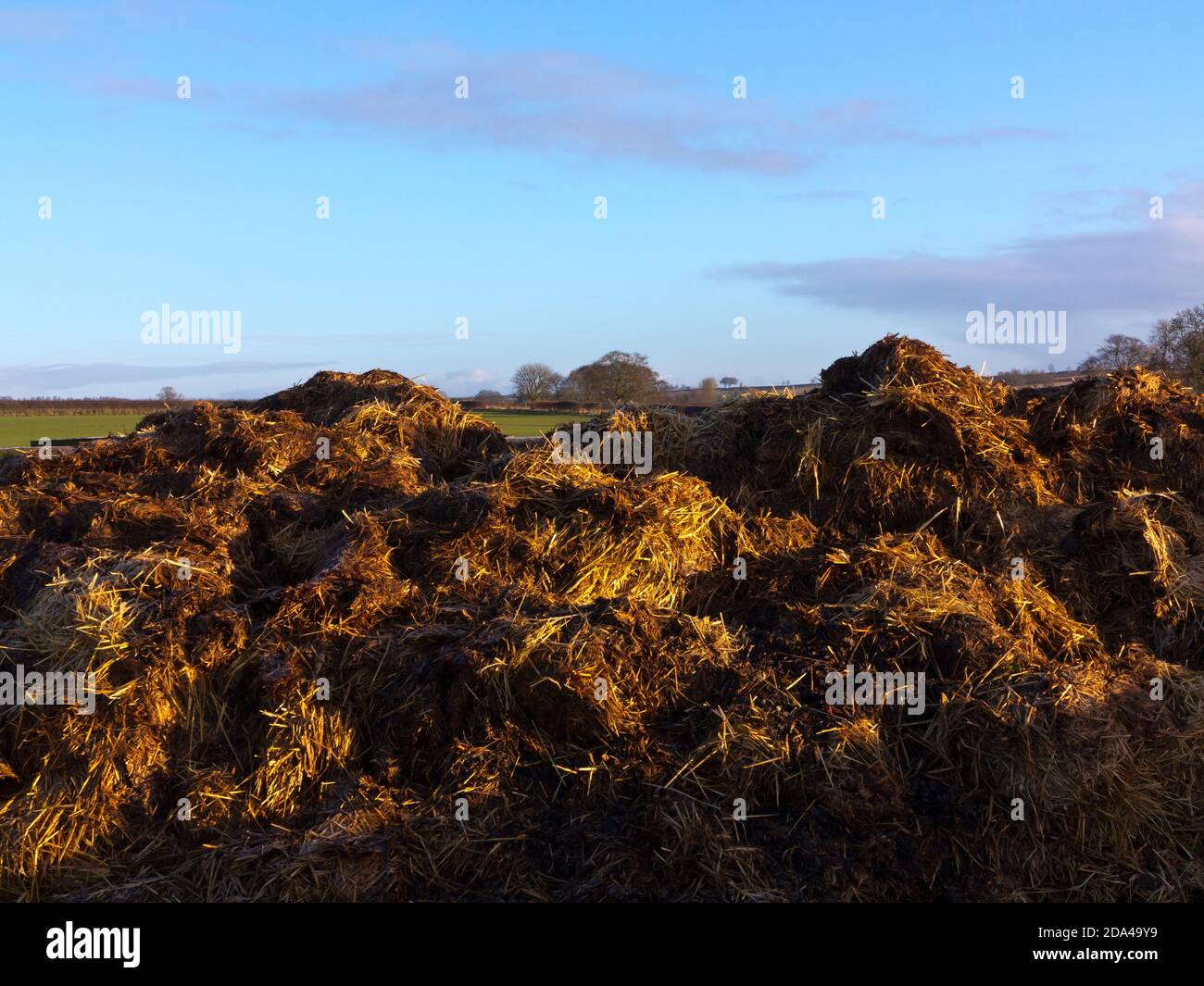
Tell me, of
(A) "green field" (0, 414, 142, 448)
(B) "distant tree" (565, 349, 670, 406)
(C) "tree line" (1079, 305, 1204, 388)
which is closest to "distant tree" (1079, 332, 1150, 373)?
(C) "tree line" (1079, 305, 1204, 388)

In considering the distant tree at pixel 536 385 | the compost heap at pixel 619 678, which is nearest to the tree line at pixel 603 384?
the distant tree at pixel 536 385

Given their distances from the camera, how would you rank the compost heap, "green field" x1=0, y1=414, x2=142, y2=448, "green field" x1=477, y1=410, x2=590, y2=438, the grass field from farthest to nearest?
1. "green field" x1=0, y1=414, x2=142, y2=448
2. the grass field
3. "green field" x1=477, y1=410, x2=590, y2=438
4. the compost heap

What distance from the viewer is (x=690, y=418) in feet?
24.9

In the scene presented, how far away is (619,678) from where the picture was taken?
4914mm

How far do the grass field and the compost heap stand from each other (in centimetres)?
1796

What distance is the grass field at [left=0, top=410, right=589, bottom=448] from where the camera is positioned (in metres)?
27.1

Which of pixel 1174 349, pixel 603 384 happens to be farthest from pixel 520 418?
pixel 1174 349

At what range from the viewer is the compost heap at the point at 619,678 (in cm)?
438

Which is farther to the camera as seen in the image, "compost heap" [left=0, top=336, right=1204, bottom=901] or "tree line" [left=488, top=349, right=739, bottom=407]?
"tree line" [left=488, top=349, right=739, bottom=407]

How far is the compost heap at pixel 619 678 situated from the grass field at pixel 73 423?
58.9 feet

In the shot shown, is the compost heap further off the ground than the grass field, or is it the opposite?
the grass field

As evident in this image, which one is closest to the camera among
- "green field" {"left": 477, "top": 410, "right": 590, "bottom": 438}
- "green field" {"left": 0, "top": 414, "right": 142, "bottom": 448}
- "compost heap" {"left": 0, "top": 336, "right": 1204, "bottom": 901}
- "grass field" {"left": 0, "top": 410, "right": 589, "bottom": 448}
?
Answer: "compost heap" {"left": 0, "top": 336, "right": 1204, "bottom": 901}

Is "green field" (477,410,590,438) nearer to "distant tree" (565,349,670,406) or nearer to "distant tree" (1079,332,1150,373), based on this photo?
"distant tree" (565,349,670,406)

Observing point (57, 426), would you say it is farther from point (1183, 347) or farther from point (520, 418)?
point (1183, 347)
